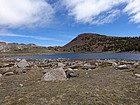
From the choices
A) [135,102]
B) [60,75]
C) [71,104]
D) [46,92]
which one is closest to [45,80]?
[60,75]

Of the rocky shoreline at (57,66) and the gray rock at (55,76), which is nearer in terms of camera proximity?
the gray rock at (55,76)

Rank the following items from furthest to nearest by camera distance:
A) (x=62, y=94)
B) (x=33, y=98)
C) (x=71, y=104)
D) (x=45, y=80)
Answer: (x=45, y=80)
(x=62, y=94)
(x=33, y=98)
(x=71, y=104)

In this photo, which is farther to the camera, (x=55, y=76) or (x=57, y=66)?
(x=57, y=66)

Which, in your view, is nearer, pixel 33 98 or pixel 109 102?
pixel 109 102

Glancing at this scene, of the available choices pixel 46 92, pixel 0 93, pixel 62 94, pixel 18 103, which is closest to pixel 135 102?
pixel 62 94

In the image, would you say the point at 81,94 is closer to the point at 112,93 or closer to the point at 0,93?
the point at 112,93

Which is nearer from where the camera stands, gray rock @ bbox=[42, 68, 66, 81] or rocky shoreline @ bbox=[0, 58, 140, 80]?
gray rock @ bbox=[42, 68, 66, 81]

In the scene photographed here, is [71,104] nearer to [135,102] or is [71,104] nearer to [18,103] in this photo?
[18,103]

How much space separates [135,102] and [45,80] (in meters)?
11.5

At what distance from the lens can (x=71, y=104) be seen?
12414mm

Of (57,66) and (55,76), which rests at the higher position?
(57,66)

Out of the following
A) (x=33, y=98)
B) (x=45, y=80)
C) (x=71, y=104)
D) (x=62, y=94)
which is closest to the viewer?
(x=71, y=104)

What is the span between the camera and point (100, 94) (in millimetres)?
14781

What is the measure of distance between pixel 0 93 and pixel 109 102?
907 cm
